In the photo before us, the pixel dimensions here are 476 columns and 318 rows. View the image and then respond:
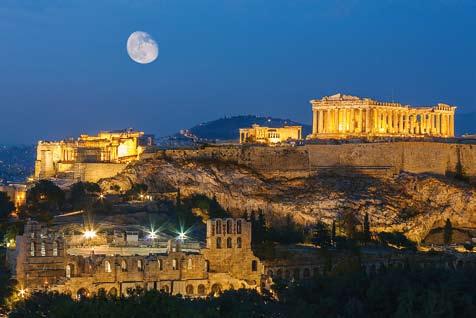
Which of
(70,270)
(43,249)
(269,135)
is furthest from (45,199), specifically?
(269,135)

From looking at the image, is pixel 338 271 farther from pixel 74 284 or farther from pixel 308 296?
pixel 74 284

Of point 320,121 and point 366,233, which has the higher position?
point 320,121

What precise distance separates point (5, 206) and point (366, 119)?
107ft

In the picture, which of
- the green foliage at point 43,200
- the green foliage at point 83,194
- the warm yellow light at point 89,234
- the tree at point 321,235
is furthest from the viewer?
the green foliage at point 43,200

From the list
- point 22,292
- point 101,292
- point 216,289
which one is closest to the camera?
point 101,292

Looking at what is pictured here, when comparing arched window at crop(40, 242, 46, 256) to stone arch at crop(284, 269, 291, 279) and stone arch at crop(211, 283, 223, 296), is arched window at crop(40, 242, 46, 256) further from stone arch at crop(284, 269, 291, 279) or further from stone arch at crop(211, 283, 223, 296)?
stone arch at crop(284, 269, 291, 279)

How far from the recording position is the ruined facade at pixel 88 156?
87.6m

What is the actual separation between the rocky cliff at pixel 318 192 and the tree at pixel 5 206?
22.2 ft

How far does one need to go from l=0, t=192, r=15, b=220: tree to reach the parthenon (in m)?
27.4

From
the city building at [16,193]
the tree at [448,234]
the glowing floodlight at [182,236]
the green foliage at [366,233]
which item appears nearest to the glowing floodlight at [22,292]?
the glowing floodlight at [182,236]

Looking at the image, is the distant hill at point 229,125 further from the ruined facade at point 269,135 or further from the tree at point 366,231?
the tree at point 366,231

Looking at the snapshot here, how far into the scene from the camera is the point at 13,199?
82.8 m

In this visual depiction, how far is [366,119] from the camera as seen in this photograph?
94875 millimetres

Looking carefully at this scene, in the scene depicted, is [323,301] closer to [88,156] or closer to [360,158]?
[360,158]
